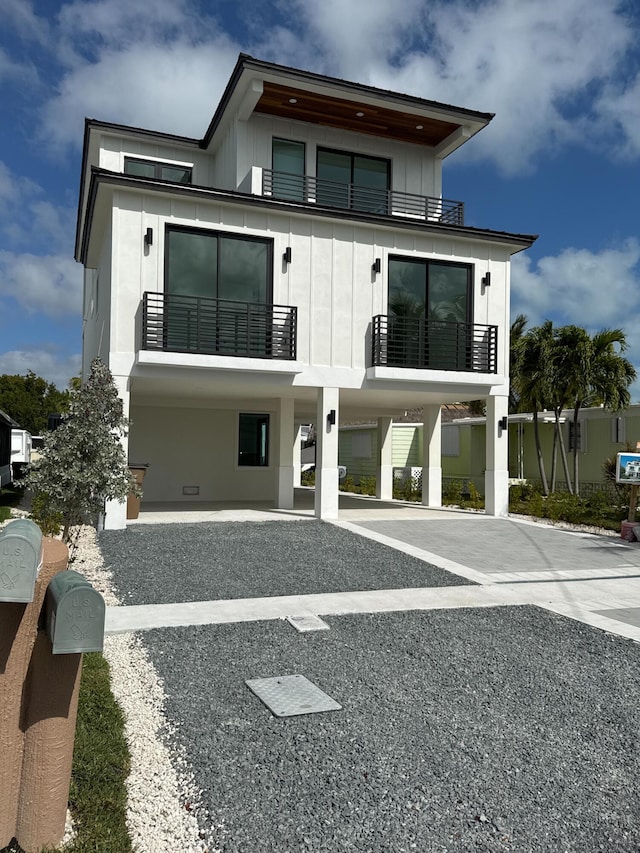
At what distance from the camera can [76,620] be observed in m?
2.72

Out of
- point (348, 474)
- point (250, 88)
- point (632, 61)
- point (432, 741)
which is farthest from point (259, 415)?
point (432, 741)

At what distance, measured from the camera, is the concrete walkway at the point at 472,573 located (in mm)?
7266

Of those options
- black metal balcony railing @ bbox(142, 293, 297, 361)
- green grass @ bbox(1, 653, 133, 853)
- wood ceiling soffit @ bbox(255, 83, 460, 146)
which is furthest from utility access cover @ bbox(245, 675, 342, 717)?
wood ceiling soffit @ bbox(255, 83, 460, 146)

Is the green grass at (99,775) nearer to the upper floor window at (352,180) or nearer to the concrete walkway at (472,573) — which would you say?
the concrete walkway at (472,573)

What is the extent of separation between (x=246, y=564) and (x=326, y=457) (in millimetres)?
6324

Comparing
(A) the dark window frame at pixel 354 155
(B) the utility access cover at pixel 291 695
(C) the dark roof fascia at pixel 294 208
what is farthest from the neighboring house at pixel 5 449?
(B) the utility access cover at pixel 291 695

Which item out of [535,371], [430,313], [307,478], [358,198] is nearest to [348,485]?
[307,478]

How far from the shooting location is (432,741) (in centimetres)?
420

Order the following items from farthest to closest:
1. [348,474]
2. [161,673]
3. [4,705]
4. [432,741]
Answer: [348,474] → [161,673] → [432,741] → [4,705]

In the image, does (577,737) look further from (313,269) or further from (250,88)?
(250,88)

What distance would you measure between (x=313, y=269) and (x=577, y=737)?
506 inches

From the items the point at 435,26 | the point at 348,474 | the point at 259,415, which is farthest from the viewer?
the point at 348,474

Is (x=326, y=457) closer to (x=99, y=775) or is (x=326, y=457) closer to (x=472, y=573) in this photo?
(x=472, y=573)

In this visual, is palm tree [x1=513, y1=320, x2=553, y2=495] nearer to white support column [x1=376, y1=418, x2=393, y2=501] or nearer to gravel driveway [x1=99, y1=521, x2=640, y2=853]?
white support column [x1=376, y1=418, x2=393, y2=501]
